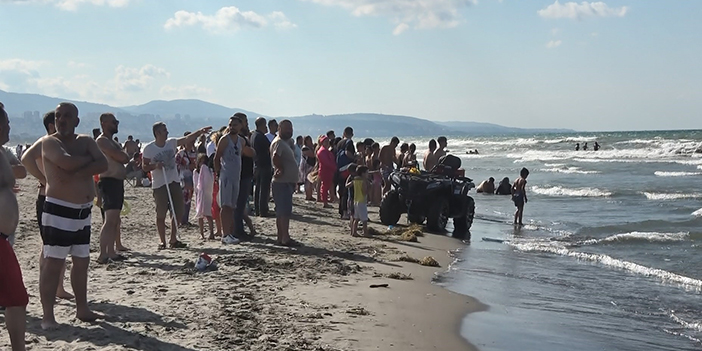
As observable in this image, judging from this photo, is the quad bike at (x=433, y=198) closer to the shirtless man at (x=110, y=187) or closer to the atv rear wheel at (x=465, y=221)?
the atv rear wheel at (x=465, y=221)

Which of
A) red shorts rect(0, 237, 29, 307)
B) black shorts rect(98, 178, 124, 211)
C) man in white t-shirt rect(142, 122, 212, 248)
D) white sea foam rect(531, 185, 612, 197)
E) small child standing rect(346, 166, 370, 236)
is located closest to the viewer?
red shorts rect(0, 237, 29, 307)

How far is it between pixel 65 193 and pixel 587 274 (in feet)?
23.5

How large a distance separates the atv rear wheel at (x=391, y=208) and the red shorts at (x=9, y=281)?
381 inches

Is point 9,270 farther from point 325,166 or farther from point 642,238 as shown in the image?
point 325,166

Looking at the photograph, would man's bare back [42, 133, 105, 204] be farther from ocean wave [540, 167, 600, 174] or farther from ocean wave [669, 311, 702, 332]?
ocean wave [540, 167, 600, 174]

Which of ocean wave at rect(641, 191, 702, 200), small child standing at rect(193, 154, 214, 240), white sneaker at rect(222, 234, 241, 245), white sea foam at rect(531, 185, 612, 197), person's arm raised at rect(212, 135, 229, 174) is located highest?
person's arm raised at rect(212, 135, 229, 174)

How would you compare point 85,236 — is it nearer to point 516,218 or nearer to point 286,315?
point 286,315

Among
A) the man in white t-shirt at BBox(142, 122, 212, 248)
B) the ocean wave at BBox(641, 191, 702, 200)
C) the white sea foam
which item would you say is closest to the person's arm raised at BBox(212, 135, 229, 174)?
the man in white t-shirt at BBox(142, 122, 212, 248)

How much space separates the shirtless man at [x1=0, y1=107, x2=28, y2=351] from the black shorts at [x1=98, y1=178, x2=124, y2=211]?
3.06 meters

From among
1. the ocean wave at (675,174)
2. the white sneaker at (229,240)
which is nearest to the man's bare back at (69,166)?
the white sneaker at (229,240)

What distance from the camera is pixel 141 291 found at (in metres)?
6.91

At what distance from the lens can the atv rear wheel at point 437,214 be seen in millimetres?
13477

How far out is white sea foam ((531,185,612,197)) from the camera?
79.3ft

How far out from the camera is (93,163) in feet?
17.6
